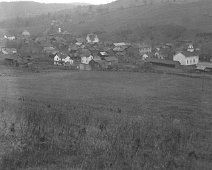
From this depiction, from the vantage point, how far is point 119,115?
56.6 feet

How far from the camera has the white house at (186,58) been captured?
146 feet

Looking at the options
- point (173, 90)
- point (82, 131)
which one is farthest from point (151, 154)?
point (173, 90)

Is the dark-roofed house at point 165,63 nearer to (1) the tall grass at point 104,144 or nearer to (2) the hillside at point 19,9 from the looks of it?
(1) the tall grass at point 104,144

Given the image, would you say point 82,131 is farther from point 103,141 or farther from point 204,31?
point 204,31

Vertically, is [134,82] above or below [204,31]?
below

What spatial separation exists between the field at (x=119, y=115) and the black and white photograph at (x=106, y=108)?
4cm

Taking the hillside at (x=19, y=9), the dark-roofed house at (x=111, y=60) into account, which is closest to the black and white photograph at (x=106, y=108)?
the dark-roofed house at (x=111, y=60)

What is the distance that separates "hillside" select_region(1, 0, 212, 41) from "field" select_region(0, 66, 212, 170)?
123ft

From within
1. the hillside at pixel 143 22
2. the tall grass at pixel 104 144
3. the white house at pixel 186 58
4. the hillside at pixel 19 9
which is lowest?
the tall grass at pixel 104 144

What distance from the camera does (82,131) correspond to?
12.5 metres

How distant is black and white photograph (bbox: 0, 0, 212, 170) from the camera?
10.2m

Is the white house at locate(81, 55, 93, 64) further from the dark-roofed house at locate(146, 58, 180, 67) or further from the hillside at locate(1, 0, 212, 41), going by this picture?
the hillside at locate(1, 0, 212, 41)

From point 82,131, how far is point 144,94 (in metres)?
14.0

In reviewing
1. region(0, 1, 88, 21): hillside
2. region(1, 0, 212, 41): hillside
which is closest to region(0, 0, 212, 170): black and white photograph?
region(1, 0, 212, 41): hillside
